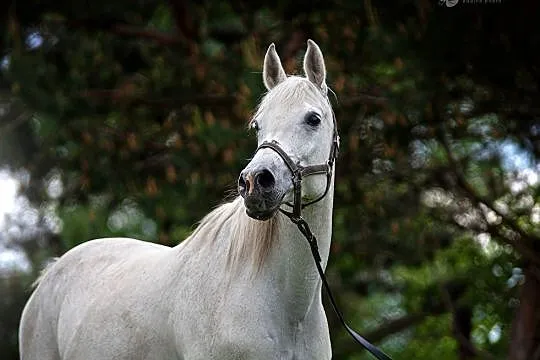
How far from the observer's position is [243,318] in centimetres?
422

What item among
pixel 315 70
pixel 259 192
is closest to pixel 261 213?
pixel 259 192

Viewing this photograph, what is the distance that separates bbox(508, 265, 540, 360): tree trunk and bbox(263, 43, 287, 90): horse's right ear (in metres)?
7.34

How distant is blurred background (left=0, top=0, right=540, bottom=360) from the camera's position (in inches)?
371

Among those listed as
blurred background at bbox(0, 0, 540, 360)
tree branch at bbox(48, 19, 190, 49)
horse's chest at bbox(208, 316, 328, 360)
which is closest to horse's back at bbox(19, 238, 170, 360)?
horse's chest at bbox(208, 316, 328, 360)

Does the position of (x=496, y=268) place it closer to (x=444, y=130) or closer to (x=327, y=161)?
(x=444, y=130)

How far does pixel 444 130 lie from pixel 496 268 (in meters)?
3.12

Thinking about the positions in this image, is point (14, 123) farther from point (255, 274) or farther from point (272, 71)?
point (255, 274)

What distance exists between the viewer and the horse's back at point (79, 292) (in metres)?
5.07

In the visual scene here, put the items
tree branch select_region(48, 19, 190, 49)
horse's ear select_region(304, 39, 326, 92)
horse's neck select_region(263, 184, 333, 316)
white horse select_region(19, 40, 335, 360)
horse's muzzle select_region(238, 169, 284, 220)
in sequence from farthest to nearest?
tree branch select_region(48, 19, 190, 49)
horse's ear select_region(304, 39, 326, 92)
horse's neck select_region(263, 184, 333, 316)
white horse select_region(19, 40, 335, 360)
horse's muzzle select_region(238, 169, 284, 220)

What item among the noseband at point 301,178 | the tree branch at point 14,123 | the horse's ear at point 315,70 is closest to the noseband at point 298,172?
the noseband at point 301,178

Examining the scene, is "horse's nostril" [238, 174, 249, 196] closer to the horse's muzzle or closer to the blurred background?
the horse's muzzle

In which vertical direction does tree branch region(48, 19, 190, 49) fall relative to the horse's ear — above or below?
above

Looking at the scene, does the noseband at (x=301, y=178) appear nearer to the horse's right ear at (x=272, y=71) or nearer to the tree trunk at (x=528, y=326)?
the horse's right ear at (x=272, y=71)

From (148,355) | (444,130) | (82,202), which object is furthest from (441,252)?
(148,355)
